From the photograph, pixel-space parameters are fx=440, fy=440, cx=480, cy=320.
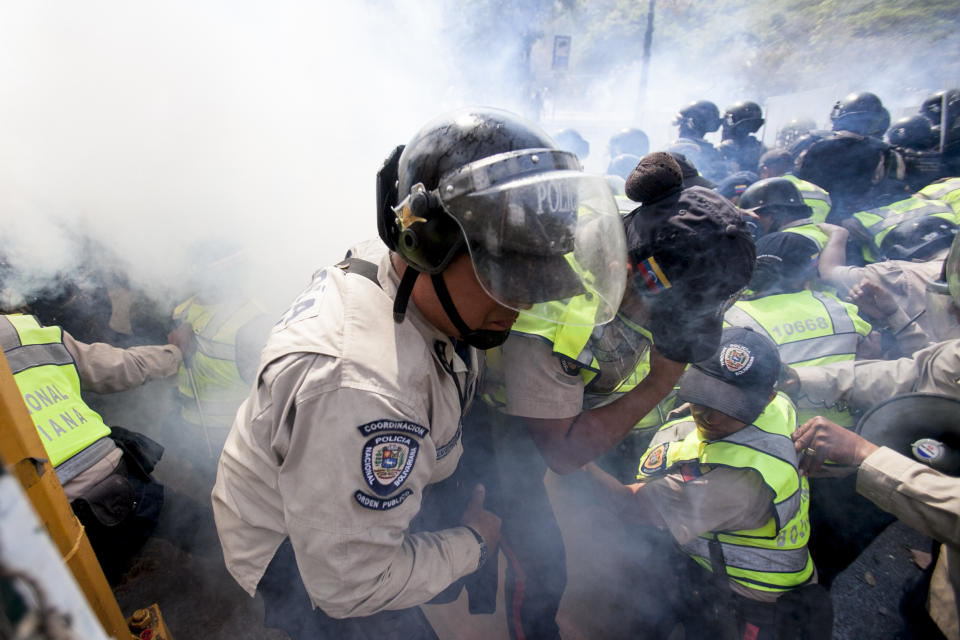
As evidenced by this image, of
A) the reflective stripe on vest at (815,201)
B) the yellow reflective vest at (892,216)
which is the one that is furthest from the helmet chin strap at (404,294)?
the yellow reflective vest at (892,216)

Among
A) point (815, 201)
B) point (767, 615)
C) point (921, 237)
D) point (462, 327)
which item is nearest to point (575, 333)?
point (462, 327)

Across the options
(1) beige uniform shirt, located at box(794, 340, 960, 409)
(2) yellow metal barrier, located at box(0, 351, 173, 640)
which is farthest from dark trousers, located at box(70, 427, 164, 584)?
(1) beige uniform shirt, located at box(794, 340, 960, 409)

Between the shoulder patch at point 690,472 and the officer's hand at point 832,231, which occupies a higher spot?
the officer's hand at point 832,231

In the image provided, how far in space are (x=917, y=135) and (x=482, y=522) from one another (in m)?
9.15

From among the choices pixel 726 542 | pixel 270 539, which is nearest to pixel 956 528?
pixel 726 542

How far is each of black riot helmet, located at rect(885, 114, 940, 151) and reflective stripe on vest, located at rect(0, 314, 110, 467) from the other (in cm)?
1038

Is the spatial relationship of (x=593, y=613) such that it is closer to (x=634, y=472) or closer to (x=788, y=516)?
(x=634, y=472)

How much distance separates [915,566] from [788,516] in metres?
2.36

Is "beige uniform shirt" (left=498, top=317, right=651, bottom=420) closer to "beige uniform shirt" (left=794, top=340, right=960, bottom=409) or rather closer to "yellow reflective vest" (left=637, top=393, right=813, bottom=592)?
"yellow reflective vest" (left=637, top=393, right=813, bottom=592)

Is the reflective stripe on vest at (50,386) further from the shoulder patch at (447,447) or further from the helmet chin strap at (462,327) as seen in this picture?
the helmet chin strap at (462,327)

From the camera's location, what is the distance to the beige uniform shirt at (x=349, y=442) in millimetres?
1183

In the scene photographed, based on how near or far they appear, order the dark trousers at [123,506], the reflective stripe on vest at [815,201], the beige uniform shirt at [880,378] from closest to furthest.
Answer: the beige uniform shirt at [880,378] → the dark trousers at [123,506] → the reflective stripe on vest at [815,201]

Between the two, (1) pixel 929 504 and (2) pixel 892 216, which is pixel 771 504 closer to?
(1) pixel 929 504

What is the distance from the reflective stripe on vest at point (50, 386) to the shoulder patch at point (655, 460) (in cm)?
303
